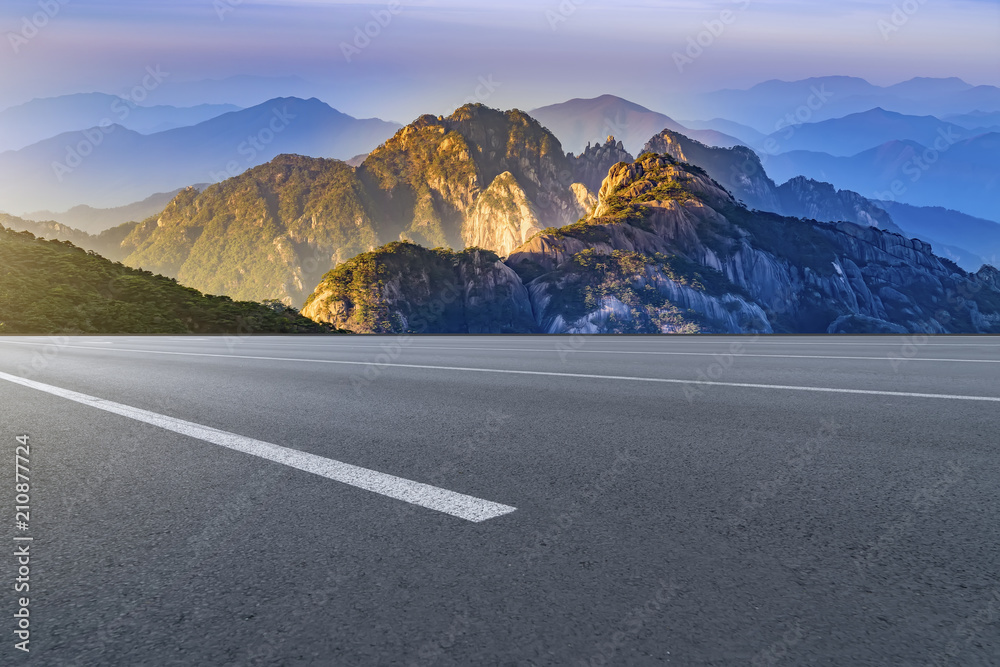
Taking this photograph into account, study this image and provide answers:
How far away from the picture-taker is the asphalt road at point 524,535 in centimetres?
204

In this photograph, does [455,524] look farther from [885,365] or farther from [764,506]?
[885,365]

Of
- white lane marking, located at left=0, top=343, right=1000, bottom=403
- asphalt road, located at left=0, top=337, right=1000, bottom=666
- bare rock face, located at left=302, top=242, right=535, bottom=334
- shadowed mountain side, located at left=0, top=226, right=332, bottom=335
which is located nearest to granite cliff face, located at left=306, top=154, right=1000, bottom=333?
bare rock face, located at left=302, top=242, right=535, bottom=334

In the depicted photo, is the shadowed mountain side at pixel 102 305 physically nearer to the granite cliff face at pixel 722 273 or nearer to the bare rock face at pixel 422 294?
the bare rock face at pixel 422 294

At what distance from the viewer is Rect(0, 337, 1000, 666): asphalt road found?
6.70ft

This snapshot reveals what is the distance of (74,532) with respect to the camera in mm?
3146

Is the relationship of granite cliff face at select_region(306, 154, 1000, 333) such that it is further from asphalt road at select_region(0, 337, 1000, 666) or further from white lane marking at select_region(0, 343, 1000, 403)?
asphalt road at select_region(0, 337, 1000, 666)

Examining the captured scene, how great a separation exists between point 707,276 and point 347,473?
166 m

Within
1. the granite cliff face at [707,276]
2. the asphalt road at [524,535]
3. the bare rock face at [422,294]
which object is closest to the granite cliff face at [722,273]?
the granite cliff face at [707,276]

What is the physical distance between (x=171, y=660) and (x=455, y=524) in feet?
4.28

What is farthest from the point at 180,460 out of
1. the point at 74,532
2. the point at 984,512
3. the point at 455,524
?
the point at 984,512

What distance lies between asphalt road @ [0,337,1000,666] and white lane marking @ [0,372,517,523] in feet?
0.10

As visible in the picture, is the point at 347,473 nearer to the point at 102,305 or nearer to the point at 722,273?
the point at 102,305

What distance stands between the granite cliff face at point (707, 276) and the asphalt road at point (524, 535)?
13097cm

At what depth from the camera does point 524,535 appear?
290 cm
